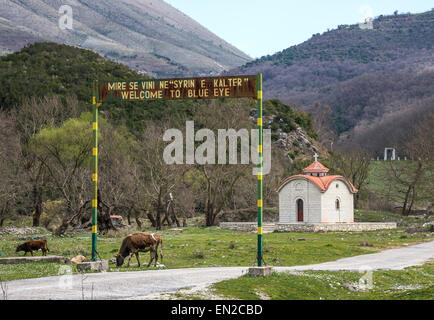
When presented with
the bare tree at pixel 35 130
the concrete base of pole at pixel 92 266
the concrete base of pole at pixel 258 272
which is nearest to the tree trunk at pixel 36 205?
the bare tree at pixel 35 130

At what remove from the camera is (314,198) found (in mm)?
60375

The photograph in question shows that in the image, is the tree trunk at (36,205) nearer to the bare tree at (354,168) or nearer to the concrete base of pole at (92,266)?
the concrete base of pole at (92,266)

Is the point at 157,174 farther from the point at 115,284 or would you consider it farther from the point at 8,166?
the point at 115,284

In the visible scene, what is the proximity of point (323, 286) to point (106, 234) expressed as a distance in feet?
90.1

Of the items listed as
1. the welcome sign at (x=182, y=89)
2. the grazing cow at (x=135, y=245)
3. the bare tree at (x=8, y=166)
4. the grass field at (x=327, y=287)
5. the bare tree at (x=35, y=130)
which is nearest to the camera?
the grass field at (x=327, y=287)

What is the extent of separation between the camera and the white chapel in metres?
60.2

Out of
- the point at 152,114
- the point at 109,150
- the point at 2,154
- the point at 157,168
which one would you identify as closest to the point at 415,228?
the point at 157,168

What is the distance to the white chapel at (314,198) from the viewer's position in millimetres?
60219

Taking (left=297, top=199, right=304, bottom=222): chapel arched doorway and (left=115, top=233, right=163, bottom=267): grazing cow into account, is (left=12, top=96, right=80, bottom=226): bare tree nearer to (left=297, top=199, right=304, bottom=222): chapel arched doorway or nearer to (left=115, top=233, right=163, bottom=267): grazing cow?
(left=297, top=199, right=304, bottom=222): chapel arched doorway

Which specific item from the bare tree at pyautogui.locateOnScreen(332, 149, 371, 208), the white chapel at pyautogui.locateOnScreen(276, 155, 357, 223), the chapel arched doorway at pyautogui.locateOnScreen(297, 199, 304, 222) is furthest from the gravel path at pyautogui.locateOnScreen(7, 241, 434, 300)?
the bare tree at pyautogui.locateOnScreen(332, 149, 371, 208)

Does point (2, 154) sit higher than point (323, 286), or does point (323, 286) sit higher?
point (2, 154)

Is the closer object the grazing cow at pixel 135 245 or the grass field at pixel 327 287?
the grass field at pixel 327 287
